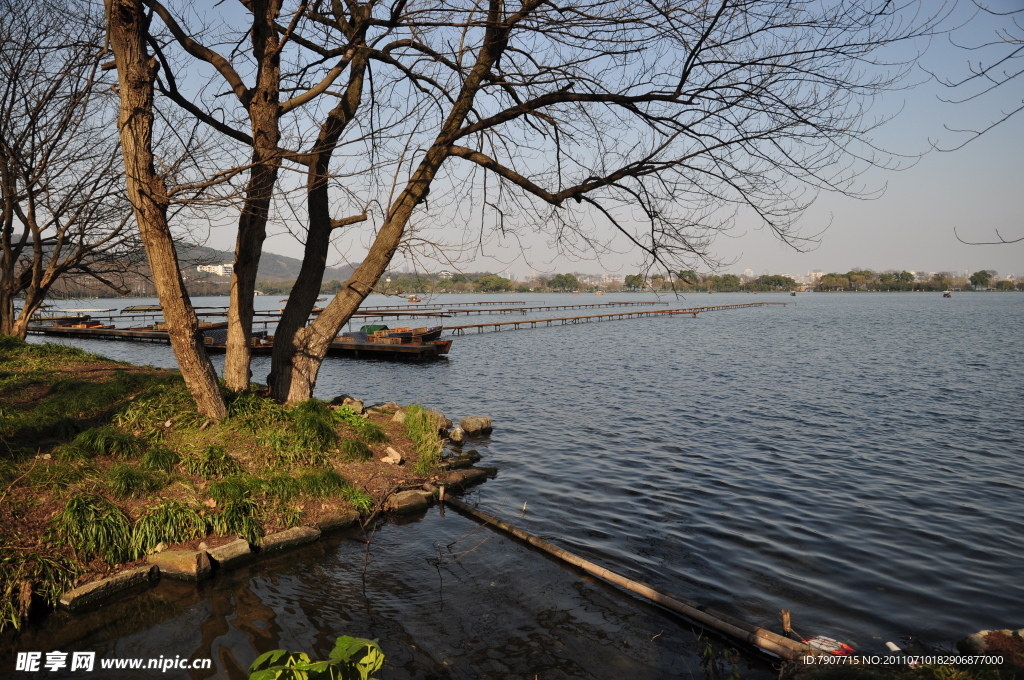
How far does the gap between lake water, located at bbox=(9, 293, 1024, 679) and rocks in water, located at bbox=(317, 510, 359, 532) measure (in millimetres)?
341

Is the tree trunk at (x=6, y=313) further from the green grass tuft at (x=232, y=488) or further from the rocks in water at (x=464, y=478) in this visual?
the rocks in water at (x=464, y=478)

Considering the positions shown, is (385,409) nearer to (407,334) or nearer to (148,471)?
(148,471)

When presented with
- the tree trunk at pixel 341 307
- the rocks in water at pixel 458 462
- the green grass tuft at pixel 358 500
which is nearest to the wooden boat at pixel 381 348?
the rocks in water at pixel 458 462

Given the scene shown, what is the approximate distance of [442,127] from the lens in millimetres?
9398

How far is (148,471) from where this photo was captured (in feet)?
23.5

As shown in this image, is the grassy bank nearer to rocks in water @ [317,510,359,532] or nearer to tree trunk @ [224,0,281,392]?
rocks in water @ [317,510,359,532]

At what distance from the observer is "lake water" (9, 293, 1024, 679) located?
5426 millimetres

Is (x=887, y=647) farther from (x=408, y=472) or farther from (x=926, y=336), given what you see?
(x=926, y=336)

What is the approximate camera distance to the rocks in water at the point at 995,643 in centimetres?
512

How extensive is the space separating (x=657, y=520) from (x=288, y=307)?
6.91m

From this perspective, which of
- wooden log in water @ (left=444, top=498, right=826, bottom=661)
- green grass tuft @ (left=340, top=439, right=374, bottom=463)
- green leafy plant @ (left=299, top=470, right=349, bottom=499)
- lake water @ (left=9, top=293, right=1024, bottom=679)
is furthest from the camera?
green grass tuft @ (left=340, top=439, right=374, bottom=463)

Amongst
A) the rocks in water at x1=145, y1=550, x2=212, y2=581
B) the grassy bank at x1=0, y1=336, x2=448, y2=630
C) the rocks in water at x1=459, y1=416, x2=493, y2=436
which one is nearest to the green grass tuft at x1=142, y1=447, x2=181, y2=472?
the grassy bank at x1=0, y1=336, x2=448, y2=630

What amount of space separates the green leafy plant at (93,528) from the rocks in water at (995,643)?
325 inches

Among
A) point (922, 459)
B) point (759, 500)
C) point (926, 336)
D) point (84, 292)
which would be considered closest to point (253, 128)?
point (759, 500)
